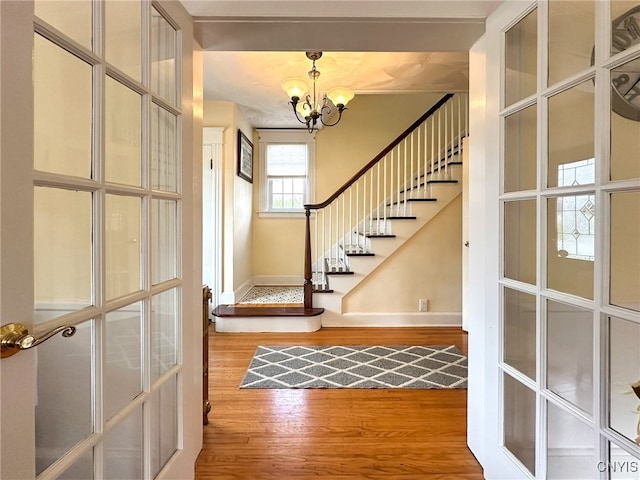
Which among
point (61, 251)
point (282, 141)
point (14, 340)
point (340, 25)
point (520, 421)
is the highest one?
point (282, 141)

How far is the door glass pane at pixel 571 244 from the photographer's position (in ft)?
3.03

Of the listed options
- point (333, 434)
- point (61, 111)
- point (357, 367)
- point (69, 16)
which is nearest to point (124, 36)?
point (69, 16)

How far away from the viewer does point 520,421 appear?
124 centimetres

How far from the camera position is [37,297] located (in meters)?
0.73

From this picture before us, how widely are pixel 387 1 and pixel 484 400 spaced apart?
1702 mm

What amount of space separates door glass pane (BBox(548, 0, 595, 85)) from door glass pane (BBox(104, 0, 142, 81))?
1.29 m

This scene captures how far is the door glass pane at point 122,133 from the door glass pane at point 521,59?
131 centimetres

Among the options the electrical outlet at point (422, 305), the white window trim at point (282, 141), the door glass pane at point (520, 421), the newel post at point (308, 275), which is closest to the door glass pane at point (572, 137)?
the door glass pane at point (520, 421)

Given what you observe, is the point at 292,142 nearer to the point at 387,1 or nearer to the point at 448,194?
the point at 448,194

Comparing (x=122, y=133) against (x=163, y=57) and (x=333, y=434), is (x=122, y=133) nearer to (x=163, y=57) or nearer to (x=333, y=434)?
(x=163, y=57)

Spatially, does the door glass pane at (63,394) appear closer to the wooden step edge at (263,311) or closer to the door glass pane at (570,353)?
the door glass pane at (570,353)

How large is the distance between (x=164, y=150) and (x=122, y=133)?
0.78 ft

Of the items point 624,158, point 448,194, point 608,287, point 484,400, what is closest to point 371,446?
point 484,400

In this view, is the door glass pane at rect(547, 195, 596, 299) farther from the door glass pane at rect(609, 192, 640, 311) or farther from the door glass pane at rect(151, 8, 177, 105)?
A: the door glass pane at rect(151, 8, 177, 105)
